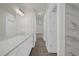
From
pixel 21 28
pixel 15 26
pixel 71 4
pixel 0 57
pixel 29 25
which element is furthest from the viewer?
pixel 29 25

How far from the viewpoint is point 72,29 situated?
1.40m

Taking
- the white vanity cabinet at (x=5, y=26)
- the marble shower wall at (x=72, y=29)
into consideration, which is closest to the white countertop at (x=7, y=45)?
the white vanity cabinet at (x=5, y=26)

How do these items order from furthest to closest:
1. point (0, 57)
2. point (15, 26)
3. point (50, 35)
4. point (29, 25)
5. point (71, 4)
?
point (50, 35) < point (29, 25) < point (15, 26) < point (71, 4) < point (0, 57)

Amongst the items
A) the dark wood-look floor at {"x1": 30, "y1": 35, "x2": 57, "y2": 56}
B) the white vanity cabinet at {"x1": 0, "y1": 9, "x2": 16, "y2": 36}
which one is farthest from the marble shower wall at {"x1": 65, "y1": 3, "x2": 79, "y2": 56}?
the white vanity cabinet at {"x1": 0, "y1": 9, "x2": 16, "y2": 36}

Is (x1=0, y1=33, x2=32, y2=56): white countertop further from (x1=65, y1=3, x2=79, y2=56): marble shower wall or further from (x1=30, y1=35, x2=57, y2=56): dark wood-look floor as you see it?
(x1=65, y1=3, x2=79, y2=56): marble shower wall

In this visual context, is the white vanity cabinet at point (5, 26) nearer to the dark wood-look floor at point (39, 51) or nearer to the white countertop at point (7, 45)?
the white countertop at point (7, 45)

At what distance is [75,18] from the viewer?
1.39m

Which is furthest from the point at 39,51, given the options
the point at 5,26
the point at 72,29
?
the point at 72,29

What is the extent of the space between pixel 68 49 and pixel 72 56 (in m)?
0.11

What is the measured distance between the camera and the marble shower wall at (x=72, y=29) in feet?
4.56

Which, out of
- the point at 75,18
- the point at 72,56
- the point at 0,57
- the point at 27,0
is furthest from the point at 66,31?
the point at 0,57

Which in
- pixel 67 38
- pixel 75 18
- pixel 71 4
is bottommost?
pixel 67 38

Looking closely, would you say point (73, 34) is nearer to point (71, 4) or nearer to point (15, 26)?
point (71, 4)

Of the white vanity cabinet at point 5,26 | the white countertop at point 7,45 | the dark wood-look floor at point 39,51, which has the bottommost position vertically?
the dark wood-look floor at point 39,51
